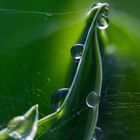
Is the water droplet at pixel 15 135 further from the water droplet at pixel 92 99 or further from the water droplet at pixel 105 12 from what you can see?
the water droplet at pixel 105 12

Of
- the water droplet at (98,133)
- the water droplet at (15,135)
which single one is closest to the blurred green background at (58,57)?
the water droplet at (98,133)

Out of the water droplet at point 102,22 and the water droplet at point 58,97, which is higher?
the water droplet at point 102,22

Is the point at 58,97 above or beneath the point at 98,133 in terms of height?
above

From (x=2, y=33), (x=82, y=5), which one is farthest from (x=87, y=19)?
(x=2, y=33)

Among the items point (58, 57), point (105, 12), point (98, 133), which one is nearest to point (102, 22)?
point (105, 12)

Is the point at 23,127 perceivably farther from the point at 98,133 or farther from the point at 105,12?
the point at 105,12

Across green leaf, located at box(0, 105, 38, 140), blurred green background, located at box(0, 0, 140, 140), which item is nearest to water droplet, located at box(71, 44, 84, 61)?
blurred green background, located at box(0, 0, 140, 140)
